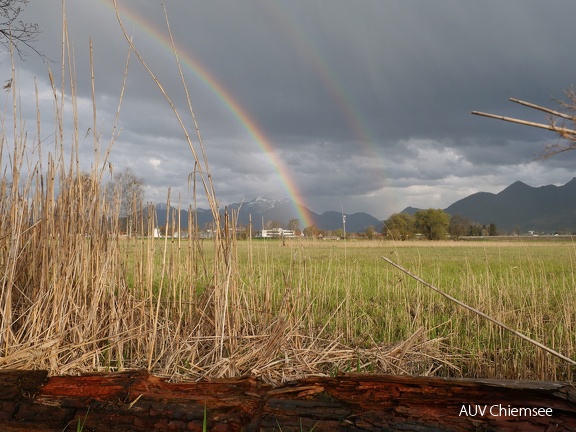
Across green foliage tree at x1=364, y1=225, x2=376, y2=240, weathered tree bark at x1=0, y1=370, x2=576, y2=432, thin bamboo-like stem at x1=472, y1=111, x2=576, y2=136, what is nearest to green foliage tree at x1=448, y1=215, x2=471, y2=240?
green foliage tree at x1=364, y1=225, x2=376, y2=240

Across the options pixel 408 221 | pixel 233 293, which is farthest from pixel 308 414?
pixel 408 221

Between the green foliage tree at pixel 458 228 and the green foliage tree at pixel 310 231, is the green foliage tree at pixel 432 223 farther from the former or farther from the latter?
the green foliage tree at pixel 310 231

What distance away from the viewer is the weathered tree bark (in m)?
2.04

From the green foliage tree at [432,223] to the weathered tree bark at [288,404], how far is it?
76.6 meters

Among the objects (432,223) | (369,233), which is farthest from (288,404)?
(432,223)

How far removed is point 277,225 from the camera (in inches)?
239

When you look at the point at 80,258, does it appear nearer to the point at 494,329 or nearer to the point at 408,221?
the point at 494,329

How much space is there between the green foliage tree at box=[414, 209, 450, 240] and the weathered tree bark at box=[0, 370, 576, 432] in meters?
76.6

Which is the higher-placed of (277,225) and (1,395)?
(277,225)

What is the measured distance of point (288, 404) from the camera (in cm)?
219

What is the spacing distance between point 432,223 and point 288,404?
82.8 m

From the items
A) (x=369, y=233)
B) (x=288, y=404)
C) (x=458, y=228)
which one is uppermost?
(x=458, y=228)

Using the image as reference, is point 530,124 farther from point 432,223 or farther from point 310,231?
point 432,223

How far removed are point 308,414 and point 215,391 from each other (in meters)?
0.48
